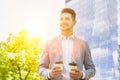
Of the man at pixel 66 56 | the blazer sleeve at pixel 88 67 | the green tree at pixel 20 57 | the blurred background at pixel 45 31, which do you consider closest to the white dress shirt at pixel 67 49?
the man at pixel 66 56

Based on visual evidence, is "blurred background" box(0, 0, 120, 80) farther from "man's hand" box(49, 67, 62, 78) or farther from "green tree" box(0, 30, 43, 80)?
"man's hand" box(49, 67, 62, 78)

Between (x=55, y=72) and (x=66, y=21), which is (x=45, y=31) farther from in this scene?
(x=55, y=72)

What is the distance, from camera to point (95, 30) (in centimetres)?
318

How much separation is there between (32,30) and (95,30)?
2.09ft

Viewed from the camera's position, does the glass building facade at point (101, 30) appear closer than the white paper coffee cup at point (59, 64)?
No

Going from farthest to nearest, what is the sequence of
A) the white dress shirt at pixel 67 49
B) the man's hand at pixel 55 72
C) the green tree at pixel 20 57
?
the green tree at pixel 20 57
the white dress shirt at pixel 67 49
the man's hand at pixel 55 72

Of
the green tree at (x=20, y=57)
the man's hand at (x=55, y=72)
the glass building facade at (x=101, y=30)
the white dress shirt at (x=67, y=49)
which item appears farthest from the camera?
the green tree at (x=20, y=57)

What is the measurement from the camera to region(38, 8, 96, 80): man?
237cm

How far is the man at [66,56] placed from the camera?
2.37m

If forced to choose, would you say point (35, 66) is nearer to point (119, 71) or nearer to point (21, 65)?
point (21, 65)

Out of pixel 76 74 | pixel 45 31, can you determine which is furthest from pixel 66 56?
pixel 45 31

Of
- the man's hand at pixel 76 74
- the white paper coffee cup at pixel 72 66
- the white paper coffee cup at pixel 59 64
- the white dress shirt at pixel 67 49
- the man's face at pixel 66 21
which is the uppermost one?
the man's face at pixel 66 21

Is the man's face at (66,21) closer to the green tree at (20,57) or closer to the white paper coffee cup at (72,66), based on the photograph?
the white paper coffee cup at (72,66)

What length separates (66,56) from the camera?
2.47 meters
